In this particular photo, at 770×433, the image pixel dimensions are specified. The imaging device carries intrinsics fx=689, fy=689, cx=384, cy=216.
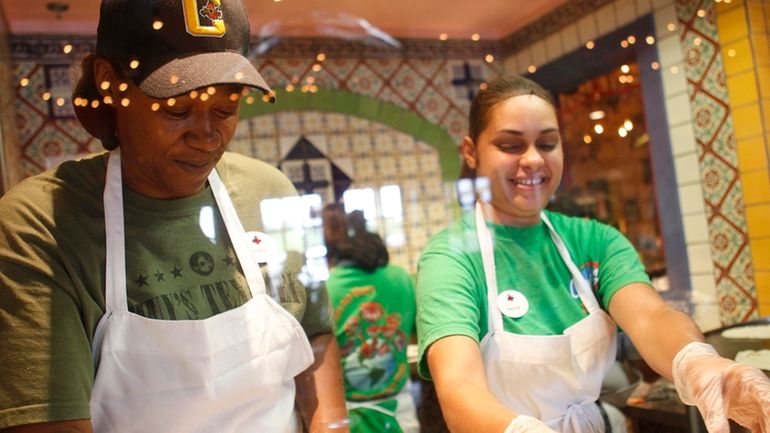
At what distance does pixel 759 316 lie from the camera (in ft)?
3.23

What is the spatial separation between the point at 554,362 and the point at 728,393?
19cm

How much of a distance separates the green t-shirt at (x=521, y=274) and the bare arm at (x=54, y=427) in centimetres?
37

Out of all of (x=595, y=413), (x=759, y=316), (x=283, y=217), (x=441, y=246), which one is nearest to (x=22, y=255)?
(x=283, y=217)

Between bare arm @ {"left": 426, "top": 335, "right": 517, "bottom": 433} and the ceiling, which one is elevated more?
the ceiling

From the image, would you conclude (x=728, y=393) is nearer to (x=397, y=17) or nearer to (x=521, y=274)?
(x=521, y=274)

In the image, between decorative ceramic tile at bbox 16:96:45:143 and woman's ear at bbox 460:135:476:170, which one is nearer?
decorative ceramic tile at bbox 16:96:45:143

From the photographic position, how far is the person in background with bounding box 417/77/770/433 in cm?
78

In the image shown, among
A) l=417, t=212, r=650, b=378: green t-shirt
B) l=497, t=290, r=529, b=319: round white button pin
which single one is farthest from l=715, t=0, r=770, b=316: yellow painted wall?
l=497, t=290, r=529, b=319: round white button pin

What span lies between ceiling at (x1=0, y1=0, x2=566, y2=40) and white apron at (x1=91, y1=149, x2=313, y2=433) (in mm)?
223

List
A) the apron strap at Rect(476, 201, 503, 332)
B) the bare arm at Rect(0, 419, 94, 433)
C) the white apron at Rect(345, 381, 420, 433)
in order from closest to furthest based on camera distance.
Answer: the bare arm at Rect(0, 419, 94, 433), the apron strap at Rect(476, 201, 503, 332), the white apron at Rect(345, 381, 420, 433)

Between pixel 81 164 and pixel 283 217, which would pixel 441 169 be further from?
pixel 81 164

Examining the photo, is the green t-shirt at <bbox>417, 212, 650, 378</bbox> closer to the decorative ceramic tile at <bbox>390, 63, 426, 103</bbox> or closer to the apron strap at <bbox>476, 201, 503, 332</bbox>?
the apron strap at <bbox>476, 201, 503, 332</bbox>

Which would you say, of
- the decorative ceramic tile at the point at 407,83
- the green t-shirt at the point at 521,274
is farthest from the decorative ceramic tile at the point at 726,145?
the decorative ceramic tile at the point at 407,83

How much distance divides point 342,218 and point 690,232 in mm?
514
